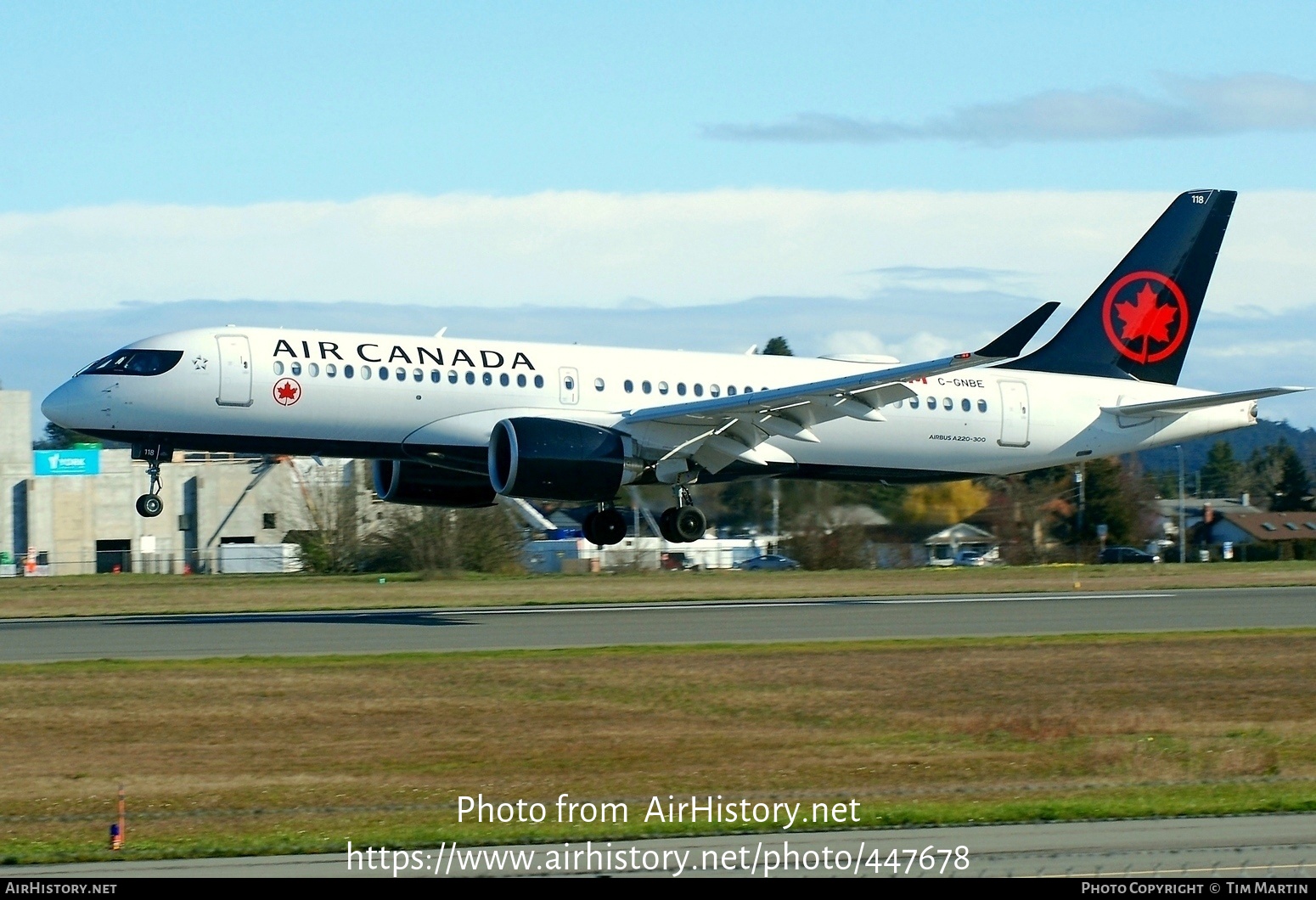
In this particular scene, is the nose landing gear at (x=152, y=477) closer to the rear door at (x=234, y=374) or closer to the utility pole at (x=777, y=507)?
the rear door at (x=234, y=374)

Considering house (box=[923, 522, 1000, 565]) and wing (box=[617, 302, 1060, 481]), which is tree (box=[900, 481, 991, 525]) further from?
wing (box=[617, 302, 1060, 481])

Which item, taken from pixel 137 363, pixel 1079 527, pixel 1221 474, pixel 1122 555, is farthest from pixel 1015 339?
pixel 1221 474

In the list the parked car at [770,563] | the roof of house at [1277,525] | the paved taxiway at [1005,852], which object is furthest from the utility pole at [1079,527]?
the paved taxiway at [1005,852]

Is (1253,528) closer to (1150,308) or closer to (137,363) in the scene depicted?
(1150,308)

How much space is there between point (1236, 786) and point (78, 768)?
11329 mm

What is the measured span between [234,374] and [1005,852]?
75.3 ft

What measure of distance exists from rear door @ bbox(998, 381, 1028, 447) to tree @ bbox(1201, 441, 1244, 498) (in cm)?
12258

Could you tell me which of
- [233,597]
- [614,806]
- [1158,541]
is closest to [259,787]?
[614,806]

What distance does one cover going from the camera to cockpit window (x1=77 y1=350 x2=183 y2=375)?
30.8m

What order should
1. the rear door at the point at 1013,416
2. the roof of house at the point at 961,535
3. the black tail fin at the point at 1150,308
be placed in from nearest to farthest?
the rear door at the point at 1013,416
the black tail fin at the point at 1150,308
the roof of house at the point at 961,535

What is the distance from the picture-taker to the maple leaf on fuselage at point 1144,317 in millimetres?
38719

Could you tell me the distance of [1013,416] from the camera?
123 feet

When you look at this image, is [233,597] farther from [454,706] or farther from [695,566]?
[695,566]

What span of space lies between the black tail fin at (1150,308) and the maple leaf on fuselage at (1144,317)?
0.02m
